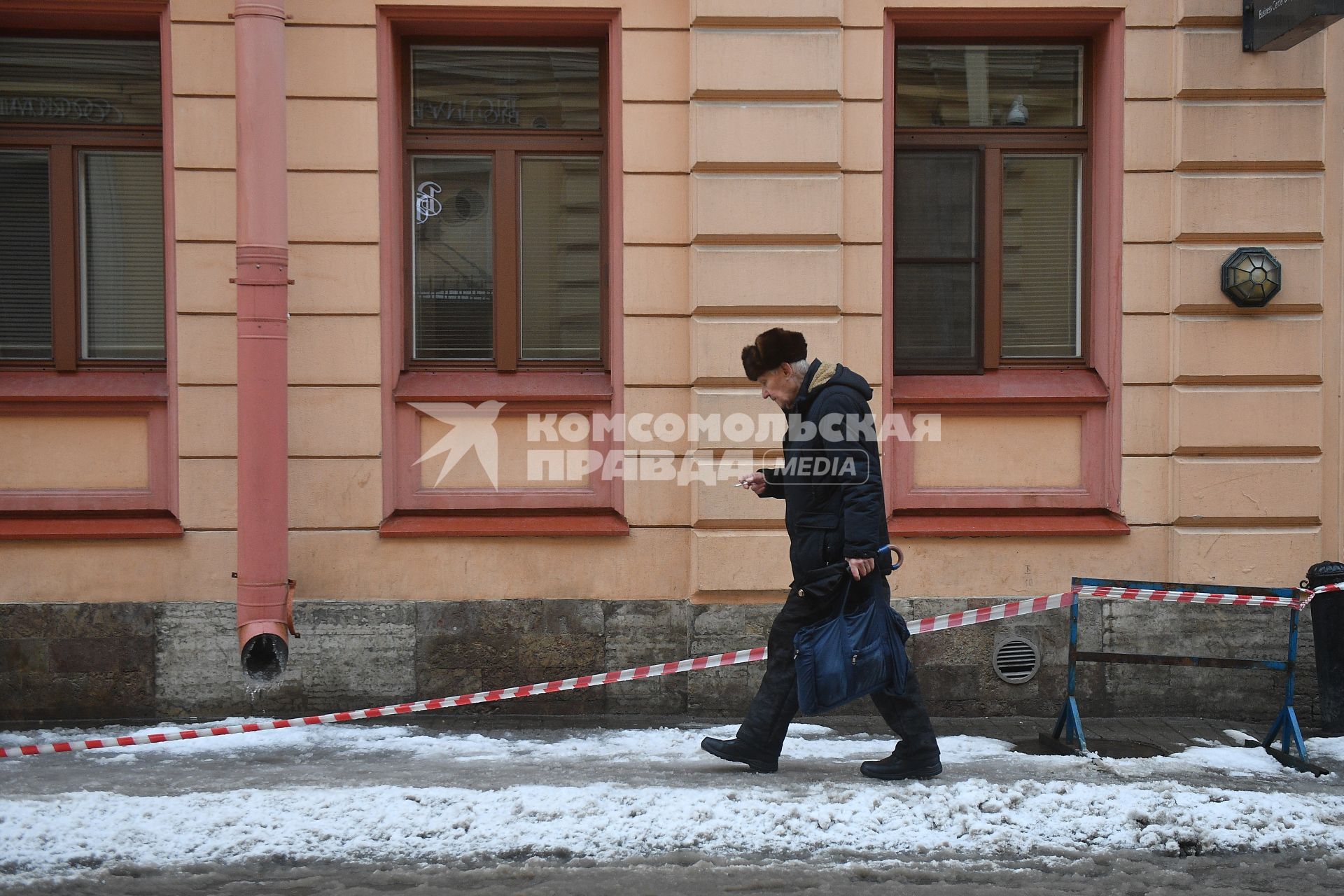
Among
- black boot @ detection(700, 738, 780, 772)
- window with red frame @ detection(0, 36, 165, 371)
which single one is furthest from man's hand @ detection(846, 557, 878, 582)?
window with red frame @ detection(0, 36, 165, 371)

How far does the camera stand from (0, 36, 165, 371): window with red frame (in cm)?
707

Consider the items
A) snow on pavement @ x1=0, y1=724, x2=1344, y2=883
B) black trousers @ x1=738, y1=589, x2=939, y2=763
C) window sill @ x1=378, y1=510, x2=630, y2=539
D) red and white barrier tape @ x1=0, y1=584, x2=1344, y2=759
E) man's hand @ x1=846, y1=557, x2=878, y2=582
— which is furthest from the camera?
window sill @ x1=378, y1=510, x2=630, y2=539

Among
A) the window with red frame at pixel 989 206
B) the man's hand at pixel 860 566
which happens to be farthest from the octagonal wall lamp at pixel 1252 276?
the man's hand at pixel 860 566

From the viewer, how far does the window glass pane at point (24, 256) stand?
23.4 ft

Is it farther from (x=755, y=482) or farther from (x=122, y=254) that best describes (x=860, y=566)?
(x=122, y=254)

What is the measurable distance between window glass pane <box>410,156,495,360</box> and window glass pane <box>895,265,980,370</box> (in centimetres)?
261

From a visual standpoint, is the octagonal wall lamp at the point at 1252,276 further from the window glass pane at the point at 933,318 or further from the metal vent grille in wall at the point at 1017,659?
the metal vent grille in wall at the point at 1017,659

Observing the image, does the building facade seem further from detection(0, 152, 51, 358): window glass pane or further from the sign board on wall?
the sign board on wall

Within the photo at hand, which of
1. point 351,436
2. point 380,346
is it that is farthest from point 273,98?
point 351,436

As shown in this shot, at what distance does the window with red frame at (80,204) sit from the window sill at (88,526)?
0.92 m

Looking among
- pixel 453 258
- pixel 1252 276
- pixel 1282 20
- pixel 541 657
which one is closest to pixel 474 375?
pixel 453 258

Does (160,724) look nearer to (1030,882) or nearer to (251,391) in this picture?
(251,391)

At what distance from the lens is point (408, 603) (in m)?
6.80

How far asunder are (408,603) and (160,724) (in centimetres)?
155
